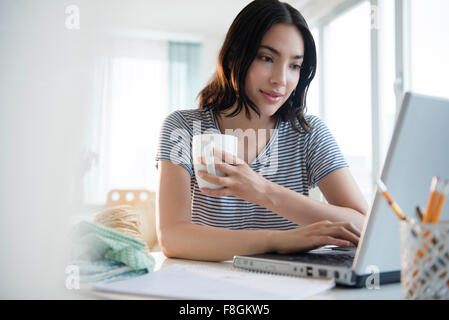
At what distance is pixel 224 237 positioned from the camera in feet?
2.85

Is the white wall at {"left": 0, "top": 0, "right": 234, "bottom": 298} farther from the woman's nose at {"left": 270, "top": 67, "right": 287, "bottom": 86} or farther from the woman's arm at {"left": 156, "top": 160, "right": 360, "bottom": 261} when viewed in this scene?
the woman's nose at {"left": 270, "top": 67, "right": 287, "bottom": 86}

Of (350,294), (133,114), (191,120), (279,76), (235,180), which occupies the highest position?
(133,114)

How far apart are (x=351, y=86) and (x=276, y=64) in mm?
2465

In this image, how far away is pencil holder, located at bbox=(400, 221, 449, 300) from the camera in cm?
48

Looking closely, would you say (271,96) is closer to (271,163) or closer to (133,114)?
(271,163)

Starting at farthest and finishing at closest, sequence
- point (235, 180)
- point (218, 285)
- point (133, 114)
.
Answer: point (133, 114)
point (235, 180)
point (218, 285)

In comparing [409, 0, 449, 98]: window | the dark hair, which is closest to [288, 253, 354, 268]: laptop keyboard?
the dark hair

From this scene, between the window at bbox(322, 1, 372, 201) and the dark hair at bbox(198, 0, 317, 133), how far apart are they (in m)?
1.99

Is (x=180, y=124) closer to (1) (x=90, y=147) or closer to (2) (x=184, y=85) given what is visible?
(1) (x=90, y=147)

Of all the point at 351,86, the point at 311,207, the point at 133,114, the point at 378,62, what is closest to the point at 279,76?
the point at 311,207

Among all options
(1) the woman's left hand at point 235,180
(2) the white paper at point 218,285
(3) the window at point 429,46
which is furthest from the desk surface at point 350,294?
(3) the window at point 429,46

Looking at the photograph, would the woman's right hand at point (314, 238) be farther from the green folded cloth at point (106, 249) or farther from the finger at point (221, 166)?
the green folded cloth at point (106, 249)

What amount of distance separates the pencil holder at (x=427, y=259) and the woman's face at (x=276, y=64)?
2.52 ft
